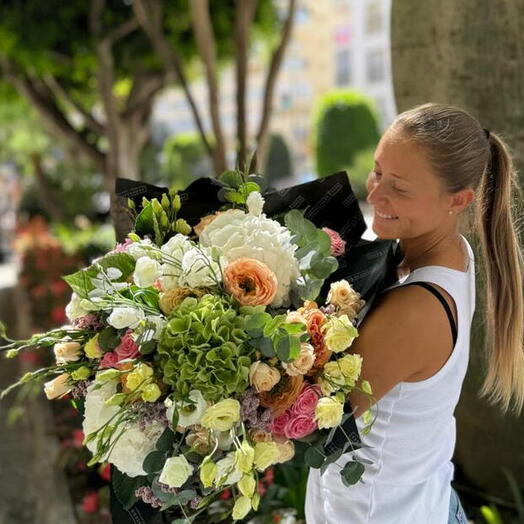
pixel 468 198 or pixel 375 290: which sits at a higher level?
pixel 468 198

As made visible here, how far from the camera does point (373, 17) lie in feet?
191

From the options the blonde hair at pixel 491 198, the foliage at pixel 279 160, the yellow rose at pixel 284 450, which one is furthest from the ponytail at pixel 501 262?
the foliage at pixel 279 160

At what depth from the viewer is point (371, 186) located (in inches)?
68.2

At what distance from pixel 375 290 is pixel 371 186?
24cm

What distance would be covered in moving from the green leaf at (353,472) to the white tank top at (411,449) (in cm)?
10

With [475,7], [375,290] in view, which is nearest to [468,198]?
[375,290]

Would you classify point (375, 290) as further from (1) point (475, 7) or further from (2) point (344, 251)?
(1) point (475, 7)

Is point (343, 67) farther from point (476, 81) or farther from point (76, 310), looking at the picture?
point (76, 310)

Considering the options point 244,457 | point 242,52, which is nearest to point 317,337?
point 244,457

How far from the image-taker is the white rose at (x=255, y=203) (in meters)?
1.66

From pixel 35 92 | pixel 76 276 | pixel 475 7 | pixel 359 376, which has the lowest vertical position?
pixel 35 92

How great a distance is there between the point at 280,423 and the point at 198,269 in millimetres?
351

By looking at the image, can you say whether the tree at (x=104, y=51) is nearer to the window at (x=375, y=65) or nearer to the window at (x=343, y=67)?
the window at (x=375, y=65)

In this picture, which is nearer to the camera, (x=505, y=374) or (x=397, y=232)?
(x=397, y=232)
